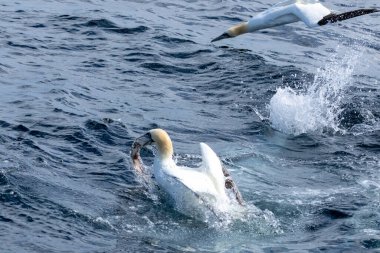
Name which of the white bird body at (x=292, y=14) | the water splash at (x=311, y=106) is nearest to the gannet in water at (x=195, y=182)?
the water splash at (x=311, y=106)

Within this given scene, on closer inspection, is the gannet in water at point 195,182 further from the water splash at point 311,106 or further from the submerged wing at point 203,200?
the water splash at point 311,106

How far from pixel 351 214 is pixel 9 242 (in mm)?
3865

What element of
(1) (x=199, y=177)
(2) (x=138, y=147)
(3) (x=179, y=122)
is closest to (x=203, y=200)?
(1) (x=199, y=177)

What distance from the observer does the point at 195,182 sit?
1139 centimetres

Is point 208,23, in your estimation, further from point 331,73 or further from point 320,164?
point 320,164

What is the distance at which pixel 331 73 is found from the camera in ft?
59.4

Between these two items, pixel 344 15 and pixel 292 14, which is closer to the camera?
pixel 344 15

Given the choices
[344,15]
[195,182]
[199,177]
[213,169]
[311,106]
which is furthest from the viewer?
[311,106]

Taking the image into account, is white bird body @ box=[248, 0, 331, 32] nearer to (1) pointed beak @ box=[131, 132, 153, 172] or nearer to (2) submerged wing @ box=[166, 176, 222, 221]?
(1) pointed beak @ box=[131, 132, 153, 172]

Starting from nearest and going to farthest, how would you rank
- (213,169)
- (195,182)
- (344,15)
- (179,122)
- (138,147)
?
(195,182) → (213,169) → (138,147) → (344,15) → (179,122)

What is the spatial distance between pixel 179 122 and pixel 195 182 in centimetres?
374

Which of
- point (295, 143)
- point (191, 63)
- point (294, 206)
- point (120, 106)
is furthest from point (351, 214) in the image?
point (191, 63)

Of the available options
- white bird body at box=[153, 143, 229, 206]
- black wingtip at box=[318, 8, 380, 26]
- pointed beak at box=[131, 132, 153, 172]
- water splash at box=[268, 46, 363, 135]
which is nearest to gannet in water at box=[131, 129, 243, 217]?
white bird body at box=[153, 143, 229, 206]

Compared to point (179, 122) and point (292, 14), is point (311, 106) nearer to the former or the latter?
point (292, 14)
